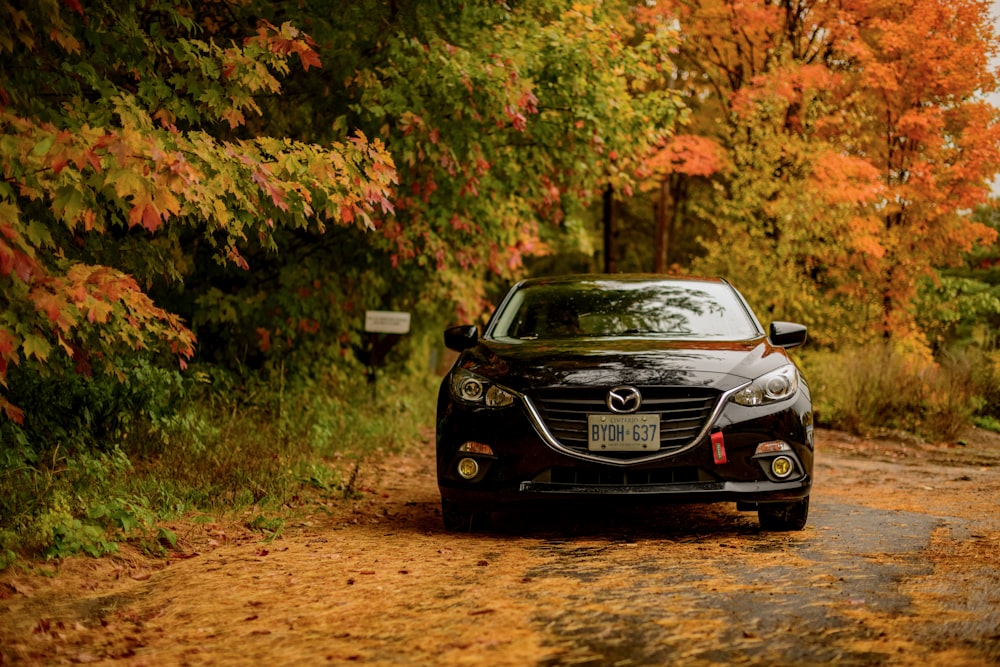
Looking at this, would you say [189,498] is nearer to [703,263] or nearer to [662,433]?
[662,433]

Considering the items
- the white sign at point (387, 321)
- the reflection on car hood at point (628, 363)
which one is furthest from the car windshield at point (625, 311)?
the white sign at point (387, 321)

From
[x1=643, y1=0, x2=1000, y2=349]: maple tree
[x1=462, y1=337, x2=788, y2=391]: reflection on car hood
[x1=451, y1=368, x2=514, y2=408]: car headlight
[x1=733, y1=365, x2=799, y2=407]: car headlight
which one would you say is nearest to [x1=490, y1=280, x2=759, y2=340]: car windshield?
[x1=462, y1=337, x2=788, y2=391]: reflection on car hood

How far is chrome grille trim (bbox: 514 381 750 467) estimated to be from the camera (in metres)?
6.14

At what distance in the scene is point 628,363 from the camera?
6383 mm

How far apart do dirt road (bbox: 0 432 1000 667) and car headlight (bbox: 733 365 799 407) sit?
82 centimetres

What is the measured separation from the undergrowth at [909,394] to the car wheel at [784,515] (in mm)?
7659

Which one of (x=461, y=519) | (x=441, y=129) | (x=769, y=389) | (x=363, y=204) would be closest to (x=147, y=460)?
(x=461, y=519)

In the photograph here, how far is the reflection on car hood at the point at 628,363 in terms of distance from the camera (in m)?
6.29

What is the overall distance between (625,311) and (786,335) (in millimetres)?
1079

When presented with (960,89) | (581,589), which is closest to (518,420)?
(581,589)

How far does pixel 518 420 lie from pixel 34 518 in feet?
8.99

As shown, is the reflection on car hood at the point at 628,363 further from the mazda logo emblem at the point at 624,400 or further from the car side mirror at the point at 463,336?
the car side mirror at the point at 463,336

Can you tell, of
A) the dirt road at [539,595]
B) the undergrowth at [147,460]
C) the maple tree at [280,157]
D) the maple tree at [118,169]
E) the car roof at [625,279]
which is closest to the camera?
the dirt road at [539,595]

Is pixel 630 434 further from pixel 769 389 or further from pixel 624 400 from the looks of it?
pixel 769 389
